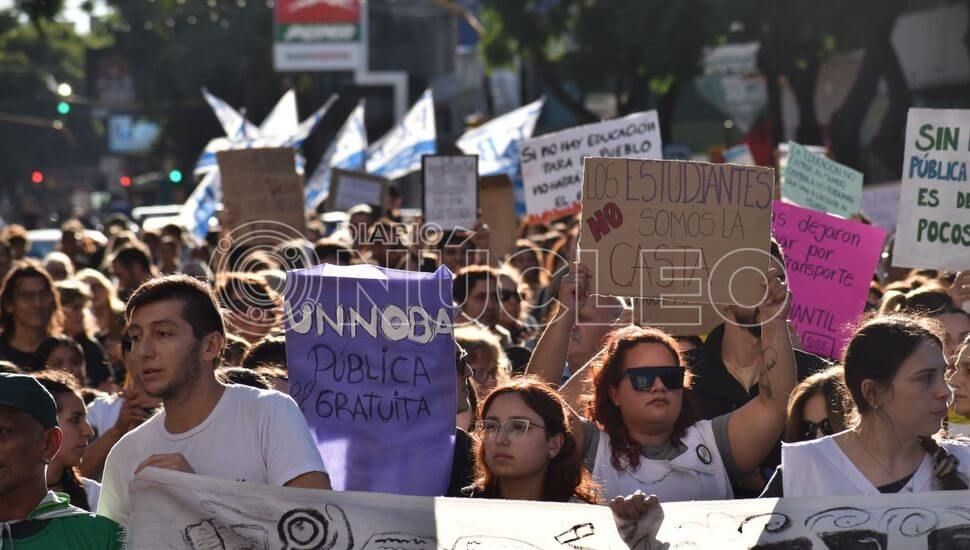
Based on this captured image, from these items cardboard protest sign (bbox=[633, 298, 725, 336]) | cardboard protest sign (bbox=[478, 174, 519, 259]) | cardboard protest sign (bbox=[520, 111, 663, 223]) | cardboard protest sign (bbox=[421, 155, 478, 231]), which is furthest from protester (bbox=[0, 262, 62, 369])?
cardboard protest sign (bbox=[478, 174, 519, 259])

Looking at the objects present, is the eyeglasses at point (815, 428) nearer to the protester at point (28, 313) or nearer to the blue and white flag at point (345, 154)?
the protester at point (28, 313)

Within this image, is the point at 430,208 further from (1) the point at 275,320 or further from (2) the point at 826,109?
(2) the point at 826,109

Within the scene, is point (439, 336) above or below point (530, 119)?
below

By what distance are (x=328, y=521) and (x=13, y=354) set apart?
4.64m

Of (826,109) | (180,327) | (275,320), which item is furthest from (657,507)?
(826,109)

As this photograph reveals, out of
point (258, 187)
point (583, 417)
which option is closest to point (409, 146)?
point (258, 187)

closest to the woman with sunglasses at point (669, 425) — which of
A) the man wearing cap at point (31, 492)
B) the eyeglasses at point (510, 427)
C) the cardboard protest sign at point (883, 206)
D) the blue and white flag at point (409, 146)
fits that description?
the eyeglasses at point (510, 427)

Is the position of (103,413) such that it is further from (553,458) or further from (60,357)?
(553,458)

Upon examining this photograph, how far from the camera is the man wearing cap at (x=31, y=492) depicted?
405 cm

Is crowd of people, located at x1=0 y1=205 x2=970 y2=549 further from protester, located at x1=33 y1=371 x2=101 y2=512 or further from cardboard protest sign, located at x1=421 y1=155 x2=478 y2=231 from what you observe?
cardboard protest sign, located at x1=421 y1=155 x2=478 y2=231

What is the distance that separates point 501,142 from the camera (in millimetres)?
16312

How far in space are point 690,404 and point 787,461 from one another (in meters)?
0.68

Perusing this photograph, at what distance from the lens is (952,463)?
179 inches

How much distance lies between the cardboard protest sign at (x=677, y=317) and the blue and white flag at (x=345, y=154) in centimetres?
1108
